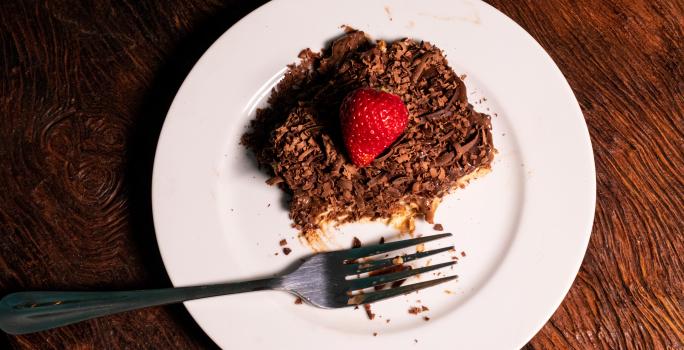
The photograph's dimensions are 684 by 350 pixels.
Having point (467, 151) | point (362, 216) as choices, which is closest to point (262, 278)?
point (362, 216)

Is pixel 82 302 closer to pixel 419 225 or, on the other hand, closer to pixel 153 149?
pixel 153 149

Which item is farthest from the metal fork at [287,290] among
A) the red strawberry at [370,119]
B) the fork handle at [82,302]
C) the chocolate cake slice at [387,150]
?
the red strawberry at [370,119]

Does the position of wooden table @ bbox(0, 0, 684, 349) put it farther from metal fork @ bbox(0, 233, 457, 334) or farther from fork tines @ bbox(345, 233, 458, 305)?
fork tines @ bbox(345, 233, 458, 305)

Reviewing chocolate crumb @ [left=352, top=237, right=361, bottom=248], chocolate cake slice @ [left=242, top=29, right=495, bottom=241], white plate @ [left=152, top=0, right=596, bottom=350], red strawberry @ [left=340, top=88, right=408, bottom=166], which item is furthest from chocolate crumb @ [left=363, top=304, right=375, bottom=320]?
red strawberry @ [left=340, top=88, right=408, bottom=166]

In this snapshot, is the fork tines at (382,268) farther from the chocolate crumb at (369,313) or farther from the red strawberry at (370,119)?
the red strawberry at (370,119)

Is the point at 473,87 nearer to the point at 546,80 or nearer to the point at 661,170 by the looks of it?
the point at 546,80

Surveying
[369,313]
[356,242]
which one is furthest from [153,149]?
[369,313]
